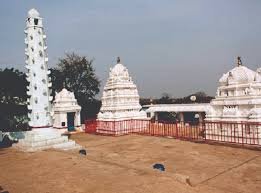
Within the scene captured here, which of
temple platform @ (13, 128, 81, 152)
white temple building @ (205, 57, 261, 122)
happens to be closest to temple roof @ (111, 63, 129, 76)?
white temple building @ (205, 57, 261, 122)

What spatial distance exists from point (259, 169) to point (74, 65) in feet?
97.0

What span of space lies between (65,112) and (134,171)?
18.9 meters

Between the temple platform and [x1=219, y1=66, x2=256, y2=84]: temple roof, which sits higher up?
[x1=219, y1=66, x2=256, y2=84]: temple roof

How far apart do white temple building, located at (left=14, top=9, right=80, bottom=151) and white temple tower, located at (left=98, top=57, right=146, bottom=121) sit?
8454mm

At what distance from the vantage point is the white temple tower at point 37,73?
12.6 m

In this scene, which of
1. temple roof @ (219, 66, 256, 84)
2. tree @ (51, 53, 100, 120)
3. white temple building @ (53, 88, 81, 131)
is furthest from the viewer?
tree @ (51, 53, 100, 120)

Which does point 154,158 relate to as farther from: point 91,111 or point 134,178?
point 91,111

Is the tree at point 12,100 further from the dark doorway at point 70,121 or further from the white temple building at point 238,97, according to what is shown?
the white temple building at point 238,97

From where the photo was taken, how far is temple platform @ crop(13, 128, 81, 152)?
11.7 meters

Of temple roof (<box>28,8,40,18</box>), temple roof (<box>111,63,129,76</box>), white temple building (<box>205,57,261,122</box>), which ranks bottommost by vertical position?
white temple building (<box>205,57,261,122</box>)

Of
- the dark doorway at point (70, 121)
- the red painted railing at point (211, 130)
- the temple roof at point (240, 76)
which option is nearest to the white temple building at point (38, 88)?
the red painted railing at point (211, 130)

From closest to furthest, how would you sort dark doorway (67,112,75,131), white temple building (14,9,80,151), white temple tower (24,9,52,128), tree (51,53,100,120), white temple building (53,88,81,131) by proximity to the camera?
white temple building (14,9,80,151)
white temple tower (24,9,52,128)
white temple building (53,88,81,131)
dark doorway (67,112,75,131)
tree (51,53,100,120)

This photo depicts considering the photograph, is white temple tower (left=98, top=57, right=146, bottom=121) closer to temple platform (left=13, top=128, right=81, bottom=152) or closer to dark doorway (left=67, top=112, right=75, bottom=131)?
dark doorway (left=67, top=112, right=75, bottom=131)

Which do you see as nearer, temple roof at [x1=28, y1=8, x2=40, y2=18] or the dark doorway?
temple roof at [x1=28, y1=8, x2=40, y2=18]
